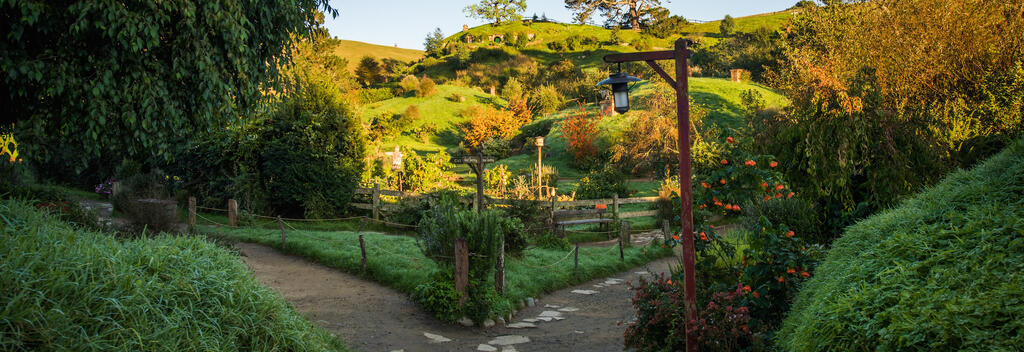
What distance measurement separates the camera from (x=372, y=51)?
8831 cm

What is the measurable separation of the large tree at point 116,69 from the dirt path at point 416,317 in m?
2.88

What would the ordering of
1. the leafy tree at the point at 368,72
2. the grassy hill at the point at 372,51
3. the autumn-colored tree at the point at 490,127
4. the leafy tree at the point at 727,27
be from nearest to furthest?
the autumn-colored tree at the point at 490,127
the leafy tree at the point at 368,72
the leafy tree at the point at 727,27
the grassy hill at the point at 372,51

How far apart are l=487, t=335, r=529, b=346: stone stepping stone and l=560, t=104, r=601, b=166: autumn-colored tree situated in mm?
19513

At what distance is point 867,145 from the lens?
8.14 metres

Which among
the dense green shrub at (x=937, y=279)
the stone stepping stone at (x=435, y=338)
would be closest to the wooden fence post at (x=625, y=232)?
the stone stepping stone at (x=435, y=338)

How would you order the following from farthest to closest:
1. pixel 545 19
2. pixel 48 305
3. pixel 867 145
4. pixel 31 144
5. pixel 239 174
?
pixel 545 19 → pixel 239 174 → pixel 867 145 → pixel 31 144 → pixel 48 305

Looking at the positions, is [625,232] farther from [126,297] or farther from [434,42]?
[434,42]

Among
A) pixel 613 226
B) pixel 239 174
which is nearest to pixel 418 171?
pixel 239 174

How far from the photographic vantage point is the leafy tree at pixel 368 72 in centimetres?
5838

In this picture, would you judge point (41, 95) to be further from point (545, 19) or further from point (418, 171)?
point (545, 19)

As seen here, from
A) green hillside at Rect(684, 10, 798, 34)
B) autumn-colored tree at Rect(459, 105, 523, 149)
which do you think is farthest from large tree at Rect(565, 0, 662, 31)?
autumn-colored tree at Rect(459, 105, 523, 149)

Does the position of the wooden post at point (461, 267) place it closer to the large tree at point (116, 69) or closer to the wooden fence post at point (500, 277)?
the wooden fence post at point (500, 277)

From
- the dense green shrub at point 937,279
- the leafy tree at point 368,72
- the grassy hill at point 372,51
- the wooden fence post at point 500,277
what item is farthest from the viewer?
the grassy hill at point 372,51

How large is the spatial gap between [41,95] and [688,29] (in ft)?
243
